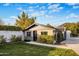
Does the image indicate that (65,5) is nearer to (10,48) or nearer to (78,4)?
(78,4)

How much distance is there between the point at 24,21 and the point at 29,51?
30cm

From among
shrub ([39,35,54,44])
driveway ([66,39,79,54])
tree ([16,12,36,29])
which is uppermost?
tree ([16,12,36,29])

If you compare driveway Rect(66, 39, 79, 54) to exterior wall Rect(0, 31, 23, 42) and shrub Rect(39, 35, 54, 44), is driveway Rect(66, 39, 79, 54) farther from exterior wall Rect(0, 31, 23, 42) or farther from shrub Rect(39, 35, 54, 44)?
exterior wall Rect(0, 31, 23, 42)

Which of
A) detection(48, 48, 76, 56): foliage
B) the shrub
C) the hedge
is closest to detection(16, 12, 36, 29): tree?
the hedge

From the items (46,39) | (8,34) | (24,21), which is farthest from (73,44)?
(8,34)

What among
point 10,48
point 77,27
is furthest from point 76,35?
point 10,48

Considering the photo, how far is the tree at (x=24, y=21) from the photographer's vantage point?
846cm

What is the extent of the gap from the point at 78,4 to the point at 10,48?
0.79m

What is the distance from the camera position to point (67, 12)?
27.8 feet

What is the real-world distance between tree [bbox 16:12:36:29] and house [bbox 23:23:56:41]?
0.04 m

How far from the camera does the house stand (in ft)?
27.9

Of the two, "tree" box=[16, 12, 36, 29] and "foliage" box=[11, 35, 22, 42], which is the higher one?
"tree" box=[16, 12, 36, 29]

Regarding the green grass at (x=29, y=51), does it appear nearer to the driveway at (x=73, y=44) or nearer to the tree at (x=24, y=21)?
the driveway at (x=73, y=44)

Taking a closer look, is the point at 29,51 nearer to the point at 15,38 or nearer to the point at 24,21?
the point at 15,38
